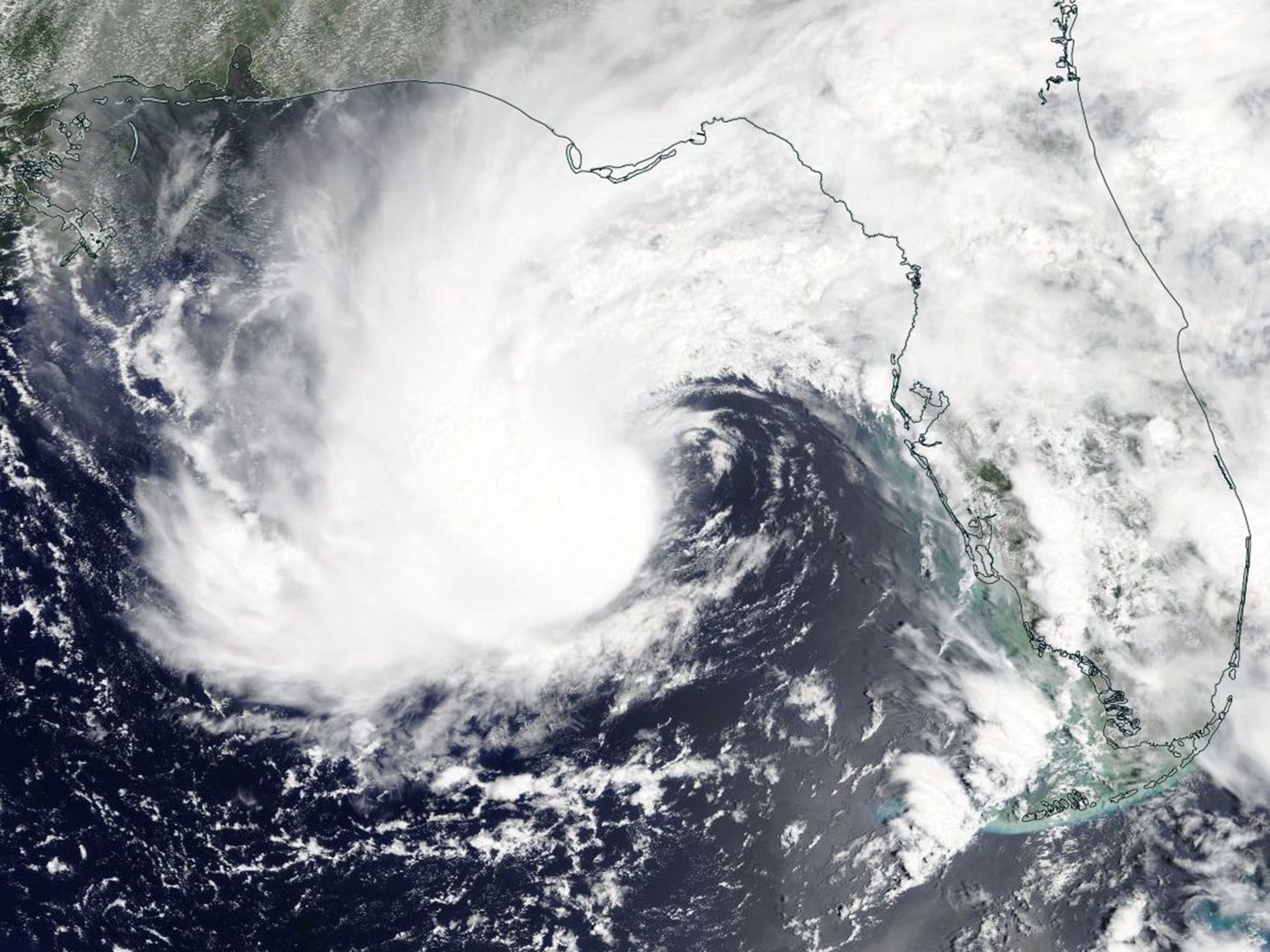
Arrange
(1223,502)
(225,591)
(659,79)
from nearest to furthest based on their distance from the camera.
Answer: (1223,502), (225,591), (659,79)

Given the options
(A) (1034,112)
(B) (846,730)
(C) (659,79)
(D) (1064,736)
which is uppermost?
(C) (659,79)

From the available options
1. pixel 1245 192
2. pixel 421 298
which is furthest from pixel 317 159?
pixel 1245 192

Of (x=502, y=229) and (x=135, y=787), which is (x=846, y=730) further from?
(x=135, y=787)

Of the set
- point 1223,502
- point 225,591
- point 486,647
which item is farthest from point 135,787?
point 1223,502

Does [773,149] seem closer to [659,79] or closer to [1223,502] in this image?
[659,79]

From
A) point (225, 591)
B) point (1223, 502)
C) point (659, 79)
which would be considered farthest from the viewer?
point (659, 79)

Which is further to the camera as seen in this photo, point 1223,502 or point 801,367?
point 801,367

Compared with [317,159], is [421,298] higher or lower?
lower
